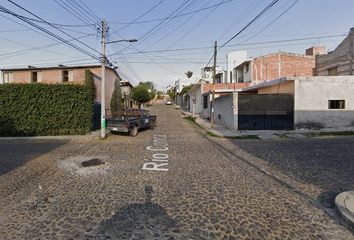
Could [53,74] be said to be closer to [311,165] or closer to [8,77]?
[8,77]

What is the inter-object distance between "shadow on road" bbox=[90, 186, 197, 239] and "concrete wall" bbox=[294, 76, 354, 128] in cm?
1504

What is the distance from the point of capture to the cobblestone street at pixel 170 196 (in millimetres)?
4047

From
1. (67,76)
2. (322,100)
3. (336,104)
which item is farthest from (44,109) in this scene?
(336,104)

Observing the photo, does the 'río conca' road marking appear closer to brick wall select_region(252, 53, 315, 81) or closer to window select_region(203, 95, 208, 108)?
window select_region(203, 95, 208, 108)

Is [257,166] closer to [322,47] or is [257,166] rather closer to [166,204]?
[166,204]

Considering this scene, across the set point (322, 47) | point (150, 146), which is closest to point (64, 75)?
point (150, 146)

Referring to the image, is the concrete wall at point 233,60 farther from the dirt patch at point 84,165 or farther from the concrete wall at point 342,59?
the dirt patch at point 84,165

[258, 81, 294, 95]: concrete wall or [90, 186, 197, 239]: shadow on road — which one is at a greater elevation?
[258, 81, 294, 95]: concrete wall

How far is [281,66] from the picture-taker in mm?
32375

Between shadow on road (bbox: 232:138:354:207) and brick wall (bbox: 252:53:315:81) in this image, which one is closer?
shadow on road (bbox: 232:138:354:207)

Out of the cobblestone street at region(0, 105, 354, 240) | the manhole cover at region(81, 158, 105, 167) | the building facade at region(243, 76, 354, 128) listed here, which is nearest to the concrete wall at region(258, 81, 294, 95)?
the building facade at region(243, 76, 354, 128)

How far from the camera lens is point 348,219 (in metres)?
4.15

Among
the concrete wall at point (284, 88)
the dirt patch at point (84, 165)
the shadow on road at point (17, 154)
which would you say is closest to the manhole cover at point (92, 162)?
the dirt patch at point (84, 165)

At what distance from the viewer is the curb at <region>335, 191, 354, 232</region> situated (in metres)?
4.13
